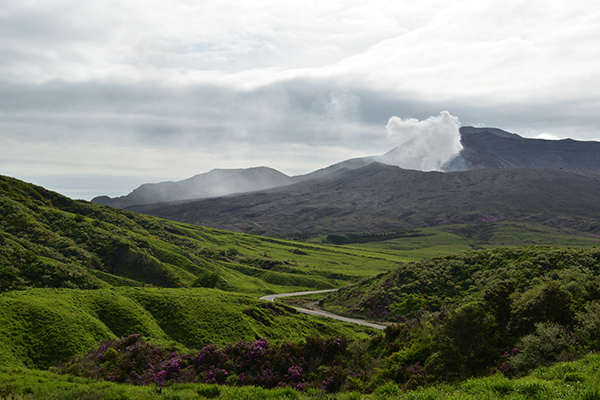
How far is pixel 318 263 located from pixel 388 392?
470 feet

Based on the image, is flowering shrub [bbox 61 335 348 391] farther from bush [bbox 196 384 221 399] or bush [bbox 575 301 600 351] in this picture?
bush [bbox 575 301 600 351]

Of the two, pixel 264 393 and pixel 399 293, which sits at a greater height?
pixel 264 393

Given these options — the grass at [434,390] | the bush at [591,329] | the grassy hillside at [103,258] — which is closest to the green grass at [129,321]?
the grassy hillside at [103,258]

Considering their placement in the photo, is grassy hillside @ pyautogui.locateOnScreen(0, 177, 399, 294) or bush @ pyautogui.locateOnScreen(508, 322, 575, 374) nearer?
bush @ pyautogui.locateOnScreen(508, 322, 575, 374)

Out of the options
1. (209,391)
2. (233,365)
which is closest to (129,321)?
(233,365)

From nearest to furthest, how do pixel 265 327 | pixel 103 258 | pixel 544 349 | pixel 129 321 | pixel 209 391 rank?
1. pixel 209 391
2. pixel 544 349
3. pixel 129 321
4. pixel 265 327
5. pixel 103 258

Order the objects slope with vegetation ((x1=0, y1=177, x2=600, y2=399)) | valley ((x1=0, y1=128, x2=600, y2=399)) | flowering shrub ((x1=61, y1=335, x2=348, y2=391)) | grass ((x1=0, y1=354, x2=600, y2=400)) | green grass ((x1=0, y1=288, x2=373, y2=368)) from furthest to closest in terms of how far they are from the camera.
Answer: green grass ((x1=0, y1=288, x2=373, y2=368)) < flowering shrub ((x1=61, y1=335, x2=348, y2=391)) < slope with vegetation ((x1=0, y1=177, x2=600, y2=399)) < valley ((x1=0, y1=128, x2=600, y2=399)) < grass ((x1=0, y1=354, x2=600, y2=400))

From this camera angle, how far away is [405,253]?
190 metres

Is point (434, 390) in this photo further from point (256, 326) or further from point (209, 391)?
point (256, 326)

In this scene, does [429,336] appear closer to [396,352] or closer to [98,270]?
[396,352]

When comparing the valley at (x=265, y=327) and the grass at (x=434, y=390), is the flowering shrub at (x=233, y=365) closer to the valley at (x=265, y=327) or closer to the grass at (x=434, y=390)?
the valley at (x=265, y=327)

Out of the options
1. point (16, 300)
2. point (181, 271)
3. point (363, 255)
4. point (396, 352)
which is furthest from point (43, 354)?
point (363, 255)

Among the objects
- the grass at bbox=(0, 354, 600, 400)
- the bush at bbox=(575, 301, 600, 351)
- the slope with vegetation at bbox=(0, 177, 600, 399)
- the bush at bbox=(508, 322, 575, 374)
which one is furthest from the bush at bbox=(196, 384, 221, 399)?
the bush at bbox=(575, 301, 600, 351)

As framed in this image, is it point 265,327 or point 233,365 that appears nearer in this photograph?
point 233,365
